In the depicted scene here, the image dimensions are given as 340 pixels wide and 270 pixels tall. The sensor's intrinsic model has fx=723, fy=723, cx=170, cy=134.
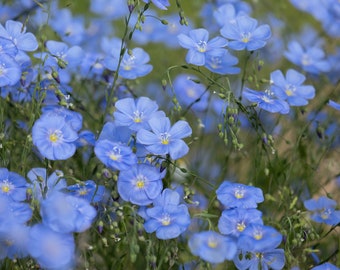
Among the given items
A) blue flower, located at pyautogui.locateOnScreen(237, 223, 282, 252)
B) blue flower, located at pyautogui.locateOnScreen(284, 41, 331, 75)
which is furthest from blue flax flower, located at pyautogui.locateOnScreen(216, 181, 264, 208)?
blue flower, located at pyautogui.locateOnScreen(284, 41, 331, 75)

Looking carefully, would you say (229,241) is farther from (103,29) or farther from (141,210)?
(103,29)

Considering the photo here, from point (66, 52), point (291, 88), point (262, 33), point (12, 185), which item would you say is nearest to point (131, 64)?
point (66, 52)

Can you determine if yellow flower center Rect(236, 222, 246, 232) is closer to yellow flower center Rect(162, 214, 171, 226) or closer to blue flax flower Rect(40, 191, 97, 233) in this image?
yellow flower center Rect(162, 214, 171, 226)

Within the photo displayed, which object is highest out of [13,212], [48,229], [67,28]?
Answer: [48,229]

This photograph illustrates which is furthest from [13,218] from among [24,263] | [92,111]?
[92,111]

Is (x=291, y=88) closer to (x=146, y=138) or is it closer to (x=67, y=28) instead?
(x=146, y=138)

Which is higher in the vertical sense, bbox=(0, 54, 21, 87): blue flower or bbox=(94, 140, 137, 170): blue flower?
bbox=(0, 54, 21, 87): blue flower
